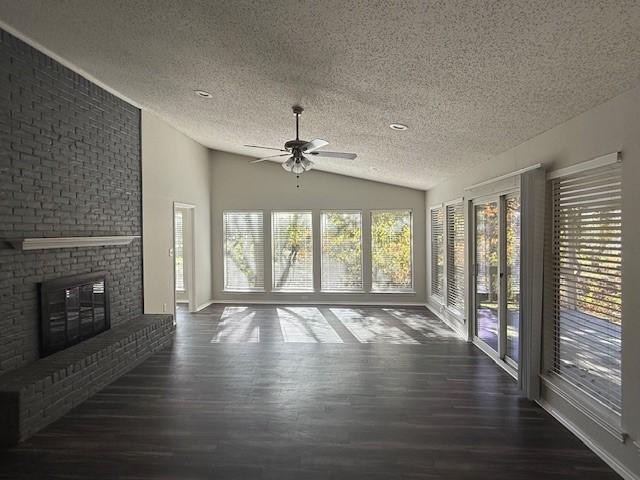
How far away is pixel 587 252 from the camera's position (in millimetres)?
3074

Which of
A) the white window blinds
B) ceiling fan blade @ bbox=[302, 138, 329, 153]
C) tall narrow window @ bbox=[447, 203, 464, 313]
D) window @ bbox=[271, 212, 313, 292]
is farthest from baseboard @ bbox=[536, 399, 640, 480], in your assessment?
window @ bbox=[271, 212, 313, 292]

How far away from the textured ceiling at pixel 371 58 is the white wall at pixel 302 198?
339cm

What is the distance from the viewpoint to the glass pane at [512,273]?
4398 mm

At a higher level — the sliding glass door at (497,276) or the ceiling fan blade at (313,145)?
the ceiling fan blade at (313,145)

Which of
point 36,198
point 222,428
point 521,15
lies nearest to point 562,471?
point 222,428

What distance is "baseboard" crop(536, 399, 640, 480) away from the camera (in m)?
2.58

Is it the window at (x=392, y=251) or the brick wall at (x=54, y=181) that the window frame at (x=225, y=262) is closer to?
the window at (x=392, y=251)


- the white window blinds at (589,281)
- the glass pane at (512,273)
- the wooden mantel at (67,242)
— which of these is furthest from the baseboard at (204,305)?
the white window blinds at (589,281)

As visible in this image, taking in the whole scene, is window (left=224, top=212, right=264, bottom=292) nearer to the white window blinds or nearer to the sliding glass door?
the sliding glass door

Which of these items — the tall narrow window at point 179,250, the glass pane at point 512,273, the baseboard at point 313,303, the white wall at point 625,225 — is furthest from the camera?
the tall narrow window at point 179,250

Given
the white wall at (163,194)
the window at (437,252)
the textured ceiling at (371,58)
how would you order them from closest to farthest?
the textured ceiling at (371,58) → the white wall at (163,194) → the window at (437,252)

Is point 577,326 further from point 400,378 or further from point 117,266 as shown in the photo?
point 117,266

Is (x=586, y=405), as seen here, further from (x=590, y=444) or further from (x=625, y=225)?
(x=625, y=225)

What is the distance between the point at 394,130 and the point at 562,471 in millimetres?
3380
